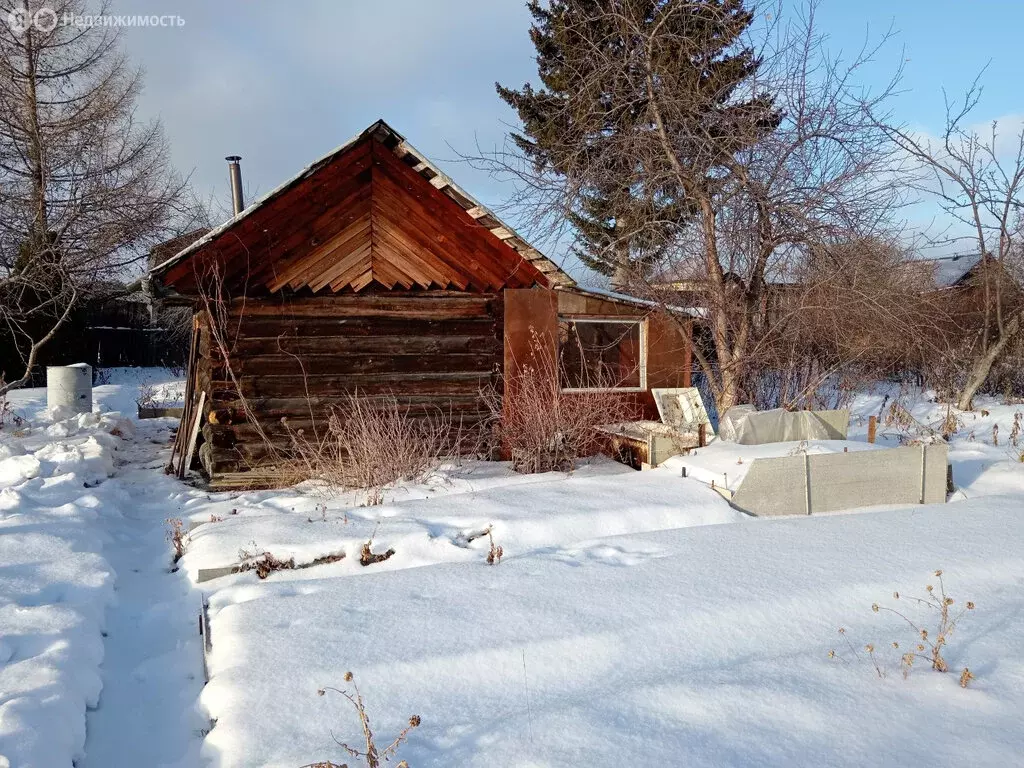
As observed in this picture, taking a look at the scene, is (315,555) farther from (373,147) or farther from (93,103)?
(93,103)

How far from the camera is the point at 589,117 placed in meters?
11.0

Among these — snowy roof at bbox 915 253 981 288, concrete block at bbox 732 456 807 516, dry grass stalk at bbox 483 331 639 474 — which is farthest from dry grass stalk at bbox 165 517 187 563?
snowy roof at bbox 915 253 981 288

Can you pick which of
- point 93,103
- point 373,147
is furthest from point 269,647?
point 93,103

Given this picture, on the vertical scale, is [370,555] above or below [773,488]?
below

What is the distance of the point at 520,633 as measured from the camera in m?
3.86

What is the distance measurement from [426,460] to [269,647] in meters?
4.30

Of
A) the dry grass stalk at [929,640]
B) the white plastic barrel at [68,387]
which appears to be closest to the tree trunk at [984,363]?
the dry grass stalk at [929,640]

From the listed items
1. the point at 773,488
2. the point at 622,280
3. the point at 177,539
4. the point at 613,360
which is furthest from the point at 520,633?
the point at 613,360

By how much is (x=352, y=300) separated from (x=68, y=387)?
8.82 metres

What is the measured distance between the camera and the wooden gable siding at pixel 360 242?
28.7 ft

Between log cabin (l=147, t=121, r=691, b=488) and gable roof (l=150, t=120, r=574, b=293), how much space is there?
1 centimetres

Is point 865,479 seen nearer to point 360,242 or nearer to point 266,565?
point 266,565

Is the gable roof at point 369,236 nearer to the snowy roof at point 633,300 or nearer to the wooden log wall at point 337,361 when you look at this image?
the wooden log wall at point 337,361

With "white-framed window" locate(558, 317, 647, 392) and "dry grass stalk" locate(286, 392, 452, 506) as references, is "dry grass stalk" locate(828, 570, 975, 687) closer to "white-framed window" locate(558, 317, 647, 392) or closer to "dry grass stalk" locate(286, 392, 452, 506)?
"dry grass stalk" locate(286, 392, 452, 506)
